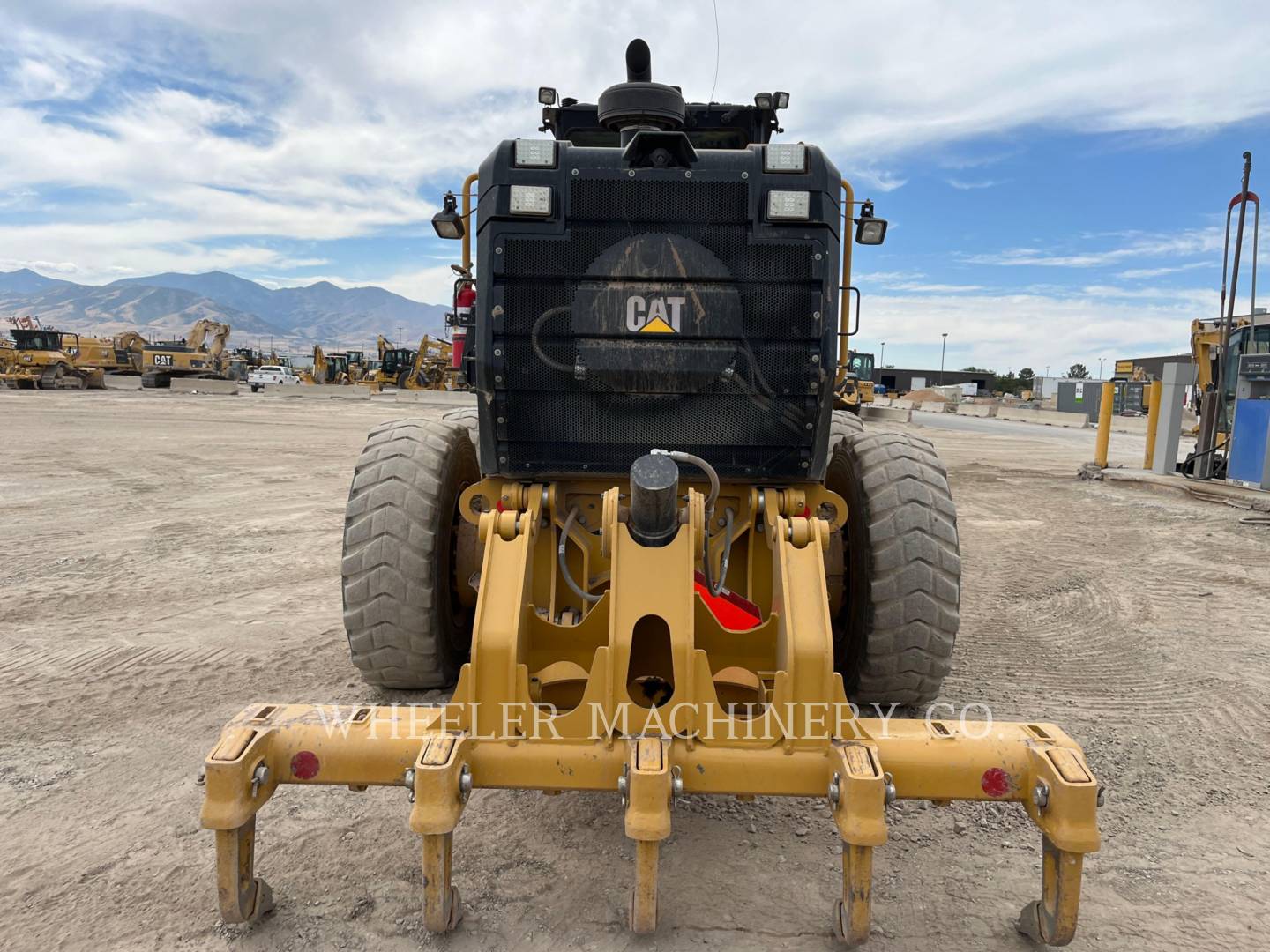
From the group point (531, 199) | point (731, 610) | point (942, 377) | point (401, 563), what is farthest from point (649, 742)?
point (942, 377)

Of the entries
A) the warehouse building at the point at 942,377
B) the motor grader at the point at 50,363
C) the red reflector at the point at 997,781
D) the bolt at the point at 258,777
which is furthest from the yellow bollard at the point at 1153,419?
the warehouse building at the point at 942,377

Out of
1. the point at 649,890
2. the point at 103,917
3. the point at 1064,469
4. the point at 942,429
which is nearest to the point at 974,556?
the point at 649,890

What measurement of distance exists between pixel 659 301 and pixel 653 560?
1.08m

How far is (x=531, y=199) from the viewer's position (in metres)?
3.19

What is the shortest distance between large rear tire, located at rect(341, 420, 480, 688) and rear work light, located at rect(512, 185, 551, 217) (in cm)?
126

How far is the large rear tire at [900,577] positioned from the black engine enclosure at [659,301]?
1.28 ft

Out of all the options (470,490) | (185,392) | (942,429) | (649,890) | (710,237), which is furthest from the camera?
(185,392)

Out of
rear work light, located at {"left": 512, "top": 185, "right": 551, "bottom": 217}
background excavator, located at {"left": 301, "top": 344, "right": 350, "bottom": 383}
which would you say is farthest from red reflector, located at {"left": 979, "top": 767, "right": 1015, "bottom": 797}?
background excavator, located at {"left": 301, "top": 344, "right": 350, "bottom": 383}

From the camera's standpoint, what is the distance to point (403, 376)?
156 ft

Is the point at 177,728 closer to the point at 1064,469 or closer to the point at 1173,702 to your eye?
the point at 1173,702

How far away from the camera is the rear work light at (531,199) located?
3.19 metres

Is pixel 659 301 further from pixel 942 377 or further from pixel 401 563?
pixel 942 377

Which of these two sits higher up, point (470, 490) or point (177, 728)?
point (470, 490)

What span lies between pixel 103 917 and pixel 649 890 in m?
1.65
